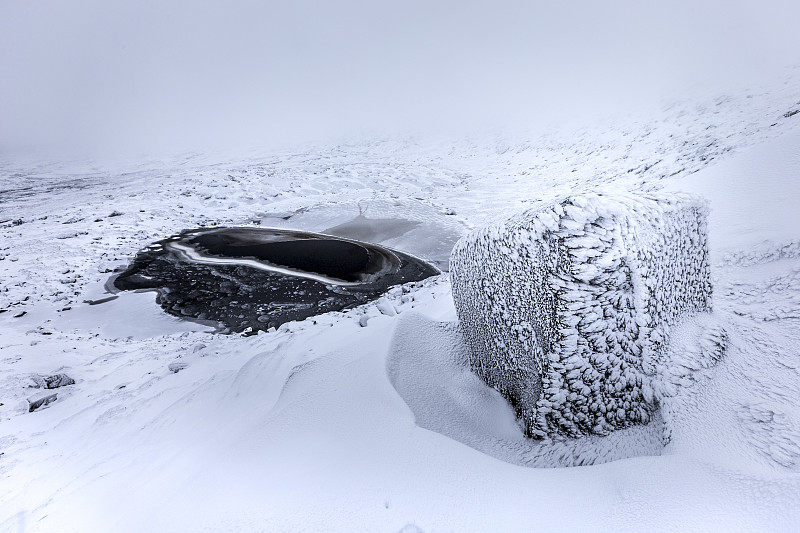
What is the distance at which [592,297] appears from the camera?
2232mm

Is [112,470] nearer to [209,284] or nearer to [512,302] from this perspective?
[512,302]

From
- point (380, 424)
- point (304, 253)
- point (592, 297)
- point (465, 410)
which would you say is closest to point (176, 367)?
point (380, 424)

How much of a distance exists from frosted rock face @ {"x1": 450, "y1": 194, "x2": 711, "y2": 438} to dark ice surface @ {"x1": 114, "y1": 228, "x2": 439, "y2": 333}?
4.13 metres

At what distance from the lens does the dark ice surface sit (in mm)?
6348

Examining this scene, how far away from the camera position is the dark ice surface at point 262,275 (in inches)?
250

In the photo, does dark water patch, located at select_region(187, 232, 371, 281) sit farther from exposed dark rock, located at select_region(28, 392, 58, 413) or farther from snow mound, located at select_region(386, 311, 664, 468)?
exposed dark rock, located at select_region(28, 392, 58, 413)

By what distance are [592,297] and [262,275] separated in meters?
6.63

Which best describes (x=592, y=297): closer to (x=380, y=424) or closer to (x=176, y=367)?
(x=380, y=424)

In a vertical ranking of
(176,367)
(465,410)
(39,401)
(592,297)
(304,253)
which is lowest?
(39,401)

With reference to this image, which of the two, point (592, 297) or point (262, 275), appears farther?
point (262, 275)

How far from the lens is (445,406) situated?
116 inches

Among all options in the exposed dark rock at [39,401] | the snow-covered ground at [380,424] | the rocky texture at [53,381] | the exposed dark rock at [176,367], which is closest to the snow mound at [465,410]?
the snow-covered ground at [380,424]

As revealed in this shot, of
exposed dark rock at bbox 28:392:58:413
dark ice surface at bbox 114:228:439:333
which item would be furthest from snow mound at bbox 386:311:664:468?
exposed dark rock at bbox 28:392:58:413

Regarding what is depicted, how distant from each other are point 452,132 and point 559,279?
27.7 m
